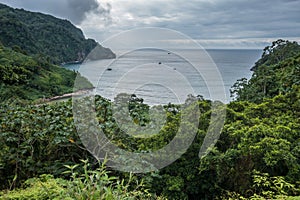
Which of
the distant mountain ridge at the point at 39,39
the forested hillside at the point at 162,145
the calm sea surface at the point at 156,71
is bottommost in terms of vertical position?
the forested hillside at the point at 162,145

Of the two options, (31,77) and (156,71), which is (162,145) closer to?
(156,71)

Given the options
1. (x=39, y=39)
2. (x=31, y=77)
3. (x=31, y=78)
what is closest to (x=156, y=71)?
(x=31, y=78)

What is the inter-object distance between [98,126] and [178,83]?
1.38m

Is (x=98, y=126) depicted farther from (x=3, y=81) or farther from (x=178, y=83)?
(x=3, y=81)

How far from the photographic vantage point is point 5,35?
42.2 metres

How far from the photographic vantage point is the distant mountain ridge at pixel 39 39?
4328cm

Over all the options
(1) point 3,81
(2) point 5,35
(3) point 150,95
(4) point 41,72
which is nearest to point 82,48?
(2) point 5,35

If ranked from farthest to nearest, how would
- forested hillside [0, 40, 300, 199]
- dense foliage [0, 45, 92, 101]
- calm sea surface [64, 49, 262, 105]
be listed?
1. dense foliage [0, 45, 92, 101]
2. calm sea surface [64, 49, 262, 105]
3. forested hillside [0, 40, 300, 199]

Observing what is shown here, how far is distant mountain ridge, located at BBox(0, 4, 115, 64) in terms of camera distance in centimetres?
4328

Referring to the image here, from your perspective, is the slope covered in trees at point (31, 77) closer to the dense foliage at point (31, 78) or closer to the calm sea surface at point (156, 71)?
the dense foliage at point (31, 78)

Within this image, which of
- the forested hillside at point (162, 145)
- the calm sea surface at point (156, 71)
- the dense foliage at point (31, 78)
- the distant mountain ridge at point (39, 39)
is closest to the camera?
the forested hillside at point (162, 145)

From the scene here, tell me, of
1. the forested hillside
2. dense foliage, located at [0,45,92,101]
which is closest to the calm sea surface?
the forested hillside

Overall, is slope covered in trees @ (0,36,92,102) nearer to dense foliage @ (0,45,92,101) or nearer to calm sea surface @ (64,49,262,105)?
dense foliage @ (0,45,92,101)

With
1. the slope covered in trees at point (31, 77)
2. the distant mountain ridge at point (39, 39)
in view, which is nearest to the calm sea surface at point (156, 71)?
the slope covered in trees at point (31, 77)
